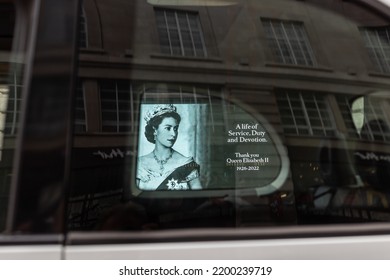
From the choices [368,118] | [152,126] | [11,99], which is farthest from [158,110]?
[368,118]

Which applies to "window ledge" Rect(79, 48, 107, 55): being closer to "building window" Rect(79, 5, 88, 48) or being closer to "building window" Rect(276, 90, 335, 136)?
"building window" Rect(79, 5, 88, 48)

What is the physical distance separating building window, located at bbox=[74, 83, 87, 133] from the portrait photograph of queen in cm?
19

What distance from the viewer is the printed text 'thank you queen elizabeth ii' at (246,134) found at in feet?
5.00

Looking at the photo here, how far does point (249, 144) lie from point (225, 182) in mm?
161

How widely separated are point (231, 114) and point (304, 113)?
0.26 m

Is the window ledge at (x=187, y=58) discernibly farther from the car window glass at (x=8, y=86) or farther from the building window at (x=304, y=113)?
the car window glass at (x=8, y=86)

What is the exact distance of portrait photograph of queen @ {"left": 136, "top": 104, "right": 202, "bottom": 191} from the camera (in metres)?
1.47

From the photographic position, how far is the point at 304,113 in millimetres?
1530

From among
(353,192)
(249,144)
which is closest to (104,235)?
(249,144)

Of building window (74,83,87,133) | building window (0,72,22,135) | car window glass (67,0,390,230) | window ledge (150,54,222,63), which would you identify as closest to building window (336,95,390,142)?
car window glass (67,0,390,230)

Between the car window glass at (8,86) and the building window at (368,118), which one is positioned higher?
the car window glass at (8,86)

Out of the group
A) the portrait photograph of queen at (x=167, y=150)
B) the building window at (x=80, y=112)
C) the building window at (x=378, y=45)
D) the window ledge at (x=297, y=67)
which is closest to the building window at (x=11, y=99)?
the building window at (x=80, y=112)
